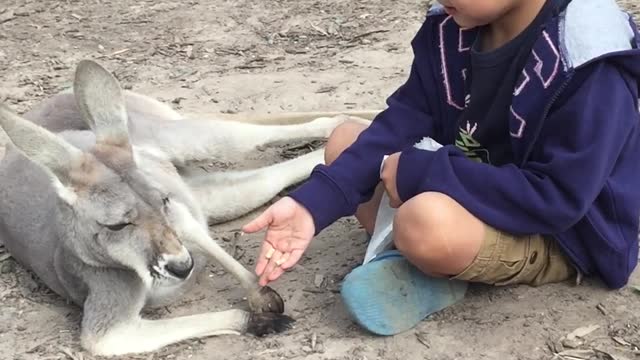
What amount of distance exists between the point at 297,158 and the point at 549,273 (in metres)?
1.09

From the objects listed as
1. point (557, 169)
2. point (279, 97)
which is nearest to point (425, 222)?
point (557, 169)

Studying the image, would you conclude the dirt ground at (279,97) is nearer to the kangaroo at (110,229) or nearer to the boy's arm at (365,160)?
the kangaroo at (110,229)

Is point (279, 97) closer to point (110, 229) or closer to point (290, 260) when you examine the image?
point (110, 229)

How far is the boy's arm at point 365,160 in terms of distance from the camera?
2.29m

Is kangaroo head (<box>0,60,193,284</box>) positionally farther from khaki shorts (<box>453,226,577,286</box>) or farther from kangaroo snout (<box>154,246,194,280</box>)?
khaki shorts (<box>453,226,577,286</box>)

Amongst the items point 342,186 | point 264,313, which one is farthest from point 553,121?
point 264,313

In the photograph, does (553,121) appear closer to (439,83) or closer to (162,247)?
(439,83)

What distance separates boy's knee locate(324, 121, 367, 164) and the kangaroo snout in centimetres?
47

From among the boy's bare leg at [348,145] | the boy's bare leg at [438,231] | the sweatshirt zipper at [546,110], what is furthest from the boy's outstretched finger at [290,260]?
the sweatshirt zipper at [546,110]

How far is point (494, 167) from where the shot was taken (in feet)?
6.83

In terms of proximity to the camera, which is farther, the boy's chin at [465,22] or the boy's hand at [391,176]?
the boy's hand at [391,176]

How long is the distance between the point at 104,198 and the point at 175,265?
246mm

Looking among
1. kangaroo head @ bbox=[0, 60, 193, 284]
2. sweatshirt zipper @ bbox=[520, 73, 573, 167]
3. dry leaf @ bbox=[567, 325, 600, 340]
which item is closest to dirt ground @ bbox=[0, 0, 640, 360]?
dry leaf @ bbox=[567, 325, 600, 340]

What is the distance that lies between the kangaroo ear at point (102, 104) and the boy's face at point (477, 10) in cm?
91
